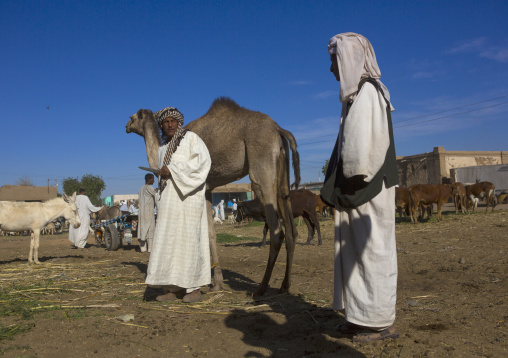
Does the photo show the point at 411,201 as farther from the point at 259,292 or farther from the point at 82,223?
the point at 259,292

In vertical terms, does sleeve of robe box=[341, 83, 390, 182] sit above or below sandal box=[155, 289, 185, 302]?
above

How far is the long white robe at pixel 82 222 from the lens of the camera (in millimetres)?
14133

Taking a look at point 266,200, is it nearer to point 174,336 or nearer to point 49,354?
point 174,336

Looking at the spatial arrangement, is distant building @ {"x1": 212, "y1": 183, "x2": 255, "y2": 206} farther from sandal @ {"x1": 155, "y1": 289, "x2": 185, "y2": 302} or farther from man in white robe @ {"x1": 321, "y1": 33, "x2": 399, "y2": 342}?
man in white robe @ {"x1": 321, "y1": 33, "x2": 399, "y2": 342}

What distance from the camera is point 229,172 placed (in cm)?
593

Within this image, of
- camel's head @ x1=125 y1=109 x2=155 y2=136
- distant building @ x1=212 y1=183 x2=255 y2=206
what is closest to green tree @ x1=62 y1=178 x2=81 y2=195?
distant building @ x1=212 y1=183 x2=255 y2=206

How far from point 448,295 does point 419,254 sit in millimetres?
3479

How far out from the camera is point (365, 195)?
312cm

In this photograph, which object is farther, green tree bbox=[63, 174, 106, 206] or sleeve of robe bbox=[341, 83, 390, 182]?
green tree bbox=[63, 174, 106, 206]

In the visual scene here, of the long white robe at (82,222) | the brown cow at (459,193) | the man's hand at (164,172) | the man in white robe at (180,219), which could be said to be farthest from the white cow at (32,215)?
the brown cow at (459,193)

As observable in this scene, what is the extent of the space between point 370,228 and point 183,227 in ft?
8.17

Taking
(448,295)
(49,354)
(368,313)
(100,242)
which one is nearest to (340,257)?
(368,313)

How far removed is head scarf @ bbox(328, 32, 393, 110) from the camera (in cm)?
330

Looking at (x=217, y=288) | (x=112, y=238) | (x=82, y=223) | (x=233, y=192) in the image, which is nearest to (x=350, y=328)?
(x=217, y=288)
